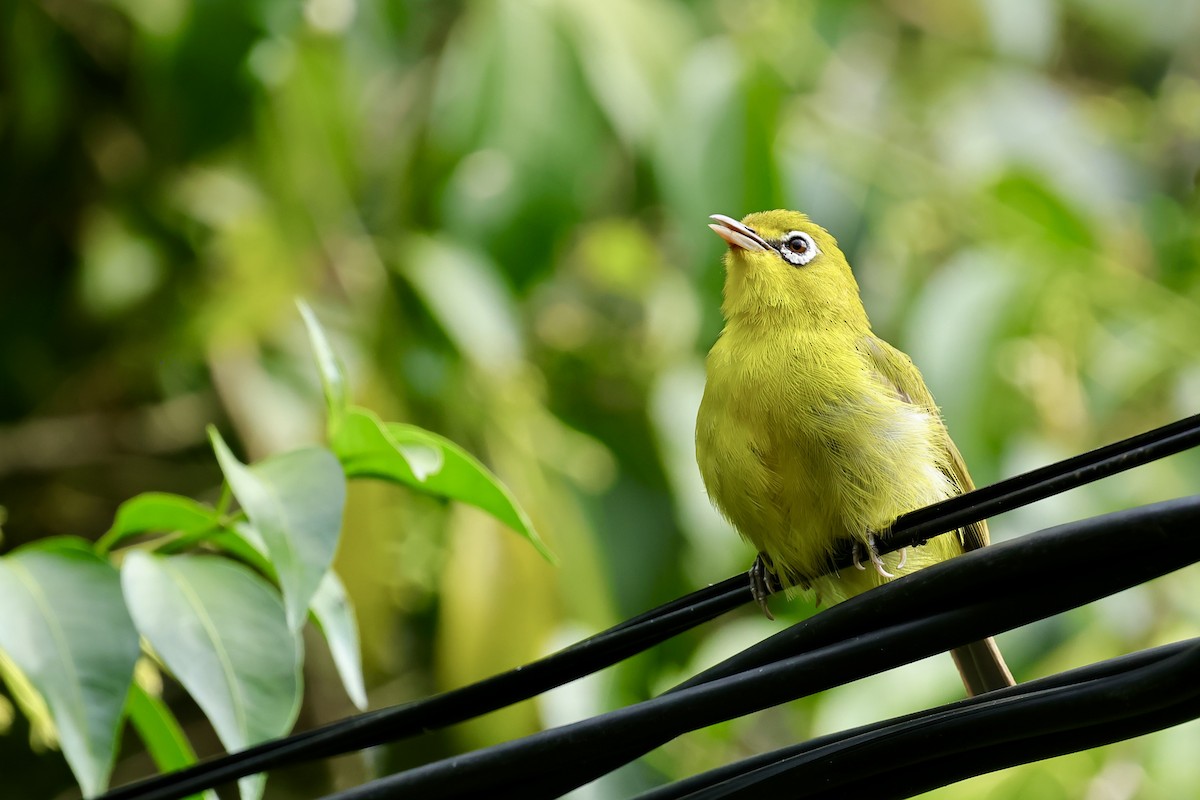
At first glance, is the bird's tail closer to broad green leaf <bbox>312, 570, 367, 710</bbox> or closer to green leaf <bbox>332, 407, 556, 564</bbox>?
green leaf <bbox>332, 407, 556, 564</bbox>

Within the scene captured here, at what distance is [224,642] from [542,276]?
234 centimetres

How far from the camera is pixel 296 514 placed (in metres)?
2.15

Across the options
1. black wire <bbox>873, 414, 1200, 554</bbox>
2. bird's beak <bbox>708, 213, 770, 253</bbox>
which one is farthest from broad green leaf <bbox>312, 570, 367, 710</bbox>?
bird's beak <bbox>708, 213, 770, 253</bbox>

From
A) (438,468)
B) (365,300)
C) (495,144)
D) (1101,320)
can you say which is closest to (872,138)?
(1101,320)

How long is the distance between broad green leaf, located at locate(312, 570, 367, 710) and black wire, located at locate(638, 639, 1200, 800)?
1.83 feet

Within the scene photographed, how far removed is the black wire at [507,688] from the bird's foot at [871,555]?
3.19 feet

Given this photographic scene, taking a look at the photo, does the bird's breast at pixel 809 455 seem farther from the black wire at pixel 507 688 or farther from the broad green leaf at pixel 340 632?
the broad green leaf at pixel 340 632

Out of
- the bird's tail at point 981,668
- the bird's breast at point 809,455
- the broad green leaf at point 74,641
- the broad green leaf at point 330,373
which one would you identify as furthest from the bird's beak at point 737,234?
the broad green leaf at point 74,641

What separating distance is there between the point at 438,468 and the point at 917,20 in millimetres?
5380

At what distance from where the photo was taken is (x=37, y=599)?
2.16 meters

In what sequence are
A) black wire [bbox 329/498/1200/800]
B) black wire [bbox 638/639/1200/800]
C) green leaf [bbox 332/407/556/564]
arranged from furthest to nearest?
green leaf [bbox 332/407/556/564] → black wire [bbox 329/498/1200/800] → black wire [bbox 638/639/1200/800]

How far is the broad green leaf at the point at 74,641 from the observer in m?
2.06

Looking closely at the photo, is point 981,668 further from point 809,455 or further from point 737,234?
point 737,234

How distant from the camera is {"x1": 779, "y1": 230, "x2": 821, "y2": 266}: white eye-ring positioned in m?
3.86
